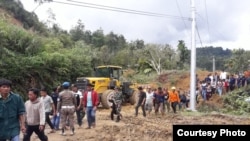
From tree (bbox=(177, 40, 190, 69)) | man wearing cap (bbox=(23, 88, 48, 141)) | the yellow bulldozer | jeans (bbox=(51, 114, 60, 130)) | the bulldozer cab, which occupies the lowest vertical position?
jeans (bbox=(51, 114, 60, 130))

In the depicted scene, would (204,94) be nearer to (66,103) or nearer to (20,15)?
(66,103)

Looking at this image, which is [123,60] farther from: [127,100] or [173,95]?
[173,95]

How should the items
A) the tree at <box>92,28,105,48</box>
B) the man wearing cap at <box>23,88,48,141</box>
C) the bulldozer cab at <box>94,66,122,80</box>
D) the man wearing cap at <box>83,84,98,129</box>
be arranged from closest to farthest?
the man wearing cap at <box>23,88,48,141</box>, the man wearing cap at <box>83,84,98,129</box>, the bulldozer cab at <box>94,66,122,80</box>, the tree at <box>92,28,105,48</box>

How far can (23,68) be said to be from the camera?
73.5ft

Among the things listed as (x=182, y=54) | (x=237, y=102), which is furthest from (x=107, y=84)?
(x=182, y=54)

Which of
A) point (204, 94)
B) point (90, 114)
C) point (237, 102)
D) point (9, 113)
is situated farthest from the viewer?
point (204, 94)

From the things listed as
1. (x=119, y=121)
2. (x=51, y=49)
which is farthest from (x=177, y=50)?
(x=119, y=121)

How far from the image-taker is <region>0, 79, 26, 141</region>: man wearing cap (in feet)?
22.5

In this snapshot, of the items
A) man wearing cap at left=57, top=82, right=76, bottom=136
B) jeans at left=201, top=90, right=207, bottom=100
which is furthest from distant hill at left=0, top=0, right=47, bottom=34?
man wearing cap at left=57, top=82, right=76, bottom=136

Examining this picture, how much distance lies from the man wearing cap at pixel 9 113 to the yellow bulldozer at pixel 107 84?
15219 mm

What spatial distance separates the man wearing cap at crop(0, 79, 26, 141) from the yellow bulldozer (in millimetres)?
15219

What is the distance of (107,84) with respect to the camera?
78.9 ft

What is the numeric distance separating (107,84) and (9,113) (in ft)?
56.3

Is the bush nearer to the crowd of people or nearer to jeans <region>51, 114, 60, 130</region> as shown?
the crowd of people
